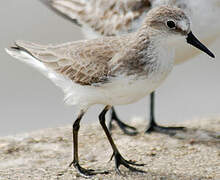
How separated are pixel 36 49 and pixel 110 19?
4.54 ft

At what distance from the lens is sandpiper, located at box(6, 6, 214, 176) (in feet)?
16.5

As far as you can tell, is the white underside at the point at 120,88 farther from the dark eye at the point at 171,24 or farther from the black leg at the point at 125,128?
the black leg at the point at 125,128

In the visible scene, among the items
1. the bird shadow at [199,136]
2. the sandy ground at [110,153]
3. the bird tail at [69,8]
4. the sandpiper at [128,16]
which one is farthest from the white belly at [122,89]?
the bird tail at [69,8]

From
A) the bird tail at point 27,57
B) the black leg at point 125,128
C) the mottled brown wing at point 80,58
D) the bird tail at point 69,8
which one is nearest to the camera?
the mottled brown wing at point 80,58

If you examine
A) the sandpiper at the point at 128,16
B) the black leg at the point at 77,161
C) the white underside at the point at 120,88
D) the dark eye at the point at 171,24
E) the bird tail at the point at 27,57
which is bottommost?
the black leg at the point at 77,161

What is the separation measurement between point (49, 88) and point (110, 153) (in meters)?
4.86

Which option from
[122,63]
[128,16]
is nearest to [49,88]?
[128,16]

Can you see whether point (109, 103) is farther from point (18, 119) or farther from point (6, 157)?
point (18, 119)

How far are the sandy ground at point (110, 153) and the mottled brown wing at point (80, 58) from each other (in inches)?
34.1

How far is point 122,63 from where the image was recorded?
16.6 feet

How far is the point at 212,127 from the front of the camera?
22.9 feet

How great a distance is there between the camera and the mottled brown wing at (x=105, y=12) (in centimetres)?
659

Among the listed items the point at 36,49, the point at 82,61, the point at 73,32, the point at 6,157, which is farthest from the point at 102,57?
the point at 73,32

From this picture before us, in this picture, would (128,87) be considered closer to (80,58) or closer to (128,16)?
(80,58)
